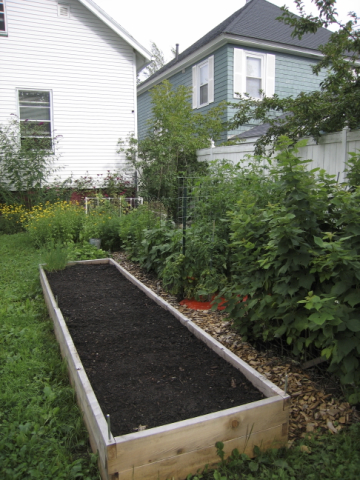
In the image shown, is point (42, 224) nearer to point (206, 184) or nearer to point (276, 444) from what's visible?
point (206, 184)

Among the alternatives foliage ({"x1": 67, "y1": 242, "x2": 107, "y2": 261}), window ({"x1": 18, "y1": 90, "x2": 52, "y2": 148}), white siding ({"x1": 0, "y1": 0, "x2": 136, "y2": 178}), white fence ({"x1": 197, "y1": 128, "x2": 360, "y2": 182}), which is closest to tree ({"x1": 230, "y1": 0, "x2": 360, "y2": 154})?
white fence ({"x1": 197, "y1": 128, "x2": 360, "y2": 182})

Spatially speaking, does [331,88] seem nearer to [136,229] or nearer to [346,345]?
[136,229]

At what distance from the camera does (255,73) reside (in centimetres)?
1322

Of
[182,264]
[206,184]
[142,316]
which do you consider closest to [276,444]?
[142,316]

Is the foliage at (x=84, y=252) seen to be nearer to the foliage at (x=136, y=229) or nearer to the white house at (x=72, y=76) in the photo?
the foliage at (x=136, y=229)

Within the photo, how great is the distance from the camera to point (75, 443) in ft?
8.39

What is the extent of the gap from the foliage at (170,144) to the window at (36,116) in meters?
2.26

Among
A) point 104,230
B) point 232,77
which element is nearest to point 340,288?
point 104,230

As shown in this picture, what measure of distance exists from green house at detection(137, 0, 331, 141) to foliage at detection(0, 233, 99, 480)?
33.1 ft

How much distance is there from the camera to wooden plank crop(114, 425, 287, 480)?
6.98 feet

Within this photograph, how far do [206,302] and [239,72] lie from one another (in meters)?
10.0

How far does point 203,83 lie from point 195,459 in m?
13.7

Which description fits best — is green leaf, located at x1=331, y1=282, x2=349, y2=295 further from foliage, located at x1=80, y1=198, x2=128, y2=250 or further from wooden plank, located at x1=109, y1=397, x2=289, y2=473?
foliage, located at x1=80, y1=198, x2=128, y2=250

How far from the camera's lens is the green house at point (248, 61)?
1254 centimetres
